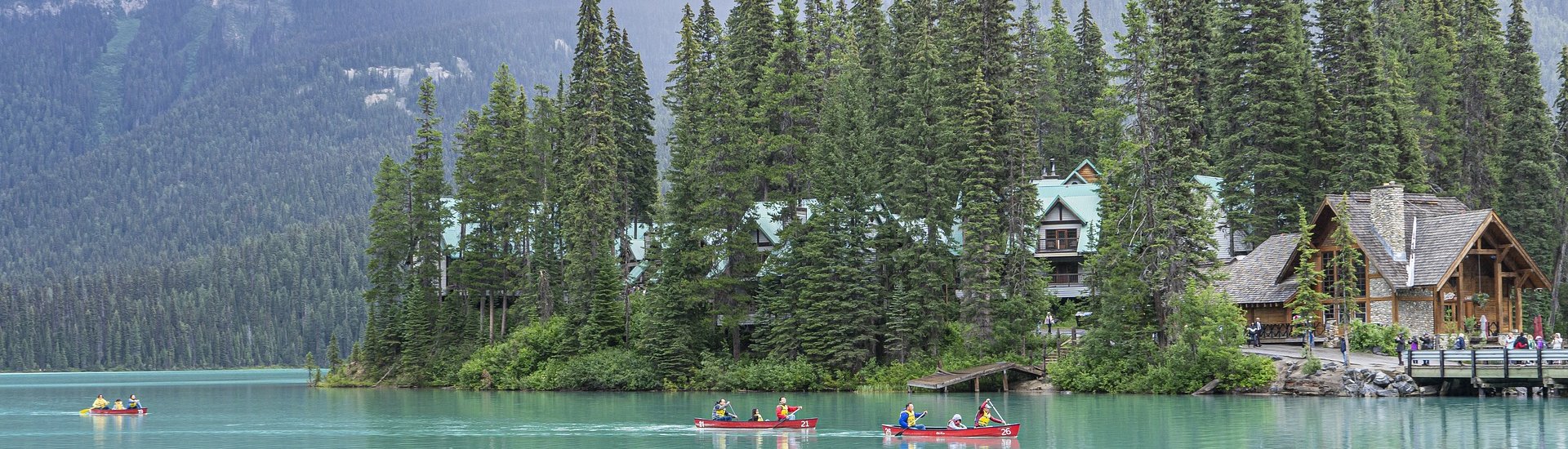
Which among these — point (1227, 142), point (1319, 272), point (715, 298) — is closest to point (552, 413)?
point (715, 298)

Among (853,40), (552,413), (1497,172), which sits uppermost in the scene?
(853,40)

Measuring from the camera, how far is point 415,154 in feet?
322

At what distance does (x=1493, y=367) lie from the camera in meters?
55.2

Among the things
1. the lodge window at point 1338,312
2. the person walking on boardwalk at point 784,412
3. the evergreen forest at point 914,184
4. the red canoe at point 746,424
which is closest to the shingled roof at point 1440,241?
the lodge window at point 1338,312

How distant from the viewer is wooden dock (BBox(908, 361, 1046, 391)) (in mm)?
69812

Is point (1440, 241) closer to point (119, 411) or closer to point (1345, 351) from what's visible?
point (1345, 351)

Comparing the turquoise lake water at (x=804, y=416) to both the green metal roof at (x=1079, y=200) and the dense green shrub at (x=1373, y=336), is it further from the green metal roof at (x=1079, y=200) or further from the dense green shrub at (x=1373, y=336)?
the green metal roof at (x=1079, y=200)

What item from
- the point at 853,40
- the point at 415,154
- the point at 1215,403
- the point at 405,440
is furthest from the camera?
the point at 415,154

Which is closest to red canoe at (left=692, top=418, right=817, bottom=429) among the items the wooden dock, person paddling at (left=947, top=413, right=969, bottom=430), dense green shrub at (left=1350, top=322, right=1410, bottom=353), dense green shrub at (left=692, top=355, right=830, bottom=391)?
person paddling at (left=947, top=413, right=969, bottom=430)

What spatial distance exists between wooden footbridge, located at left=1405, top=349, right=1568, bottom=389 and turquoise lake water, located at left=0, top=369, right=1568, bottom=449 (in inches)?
37.3

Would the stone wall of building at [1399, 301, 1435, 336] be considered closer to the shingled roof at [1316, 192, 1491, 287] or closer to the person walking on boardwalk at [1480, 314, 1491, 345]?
the shingled roof at [1316, 192, 1491, 287]

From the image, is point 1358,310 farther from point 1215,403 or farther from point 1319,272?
point 1215,403

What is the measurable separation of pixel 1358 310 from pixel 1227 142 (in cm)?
1518

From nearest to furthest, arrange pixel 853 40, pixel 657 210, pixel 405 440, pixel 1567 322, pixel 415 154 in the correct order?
1. pixel 405 440
2. pixel 1567 322
3. pixel 657 210
4. pixel 853 40
5. pixel 415 154
